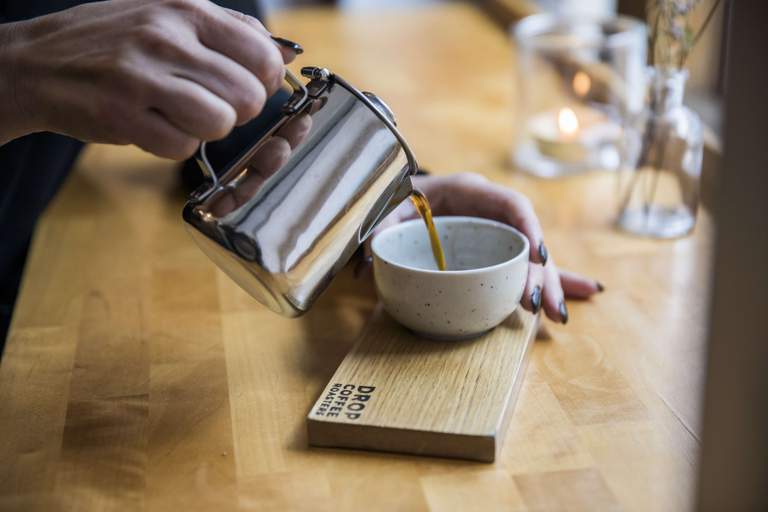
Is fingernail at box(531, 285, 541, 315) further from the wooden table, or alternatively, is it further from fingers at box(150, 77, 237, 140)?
fingers at box(150, 77, 237, 140)

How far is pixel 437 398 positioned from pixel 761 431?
0.88 feet

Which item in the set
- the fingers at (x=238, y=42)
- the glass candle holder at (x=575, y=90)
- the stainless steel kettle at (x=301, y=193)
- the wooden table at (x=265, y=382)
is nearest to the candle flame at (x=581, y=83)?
the glass candle holder at (x=575, y=90)

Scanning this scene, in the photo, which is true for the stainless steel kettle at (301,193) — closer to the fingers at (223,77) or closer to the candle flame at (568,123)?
the fingers at (223,77)

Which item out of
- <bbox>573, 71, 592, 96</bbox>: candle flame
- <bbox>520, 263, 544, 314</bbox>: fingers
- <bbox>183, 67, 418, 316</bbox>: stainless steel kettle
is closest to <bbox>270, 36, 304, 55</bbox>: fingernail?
<bbox>183, 67, 418, 316</bbox>: stainless steel kettle

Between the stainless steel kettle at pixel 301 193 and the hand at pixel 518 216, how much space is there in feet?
0.67

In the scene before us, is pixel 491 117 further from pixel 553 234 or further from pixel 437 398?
pixel 437 398

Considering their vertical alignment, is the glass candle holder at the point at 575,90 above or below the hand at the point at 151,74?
below

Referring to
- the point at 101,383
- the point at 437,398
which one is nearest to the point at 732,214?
the point at 437,398

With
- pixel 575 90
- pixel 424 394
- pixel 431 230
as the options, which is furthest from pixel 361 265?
pixel 575 90

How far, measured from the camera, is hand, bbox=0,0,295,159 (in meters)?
0.62

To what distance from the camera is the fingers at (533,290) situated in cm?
86

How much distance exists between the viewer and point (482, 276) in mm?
787

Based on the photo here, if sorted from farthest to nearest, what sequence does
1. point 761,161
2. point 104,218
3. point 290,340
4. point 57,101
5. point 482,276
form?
point 104,218, point 290,340, point 482,276, point 57,101, point 761,161

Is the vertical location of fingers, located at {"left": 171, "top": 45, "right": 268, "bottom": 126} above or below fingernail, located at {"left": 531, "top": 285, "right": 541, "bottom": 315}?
above
